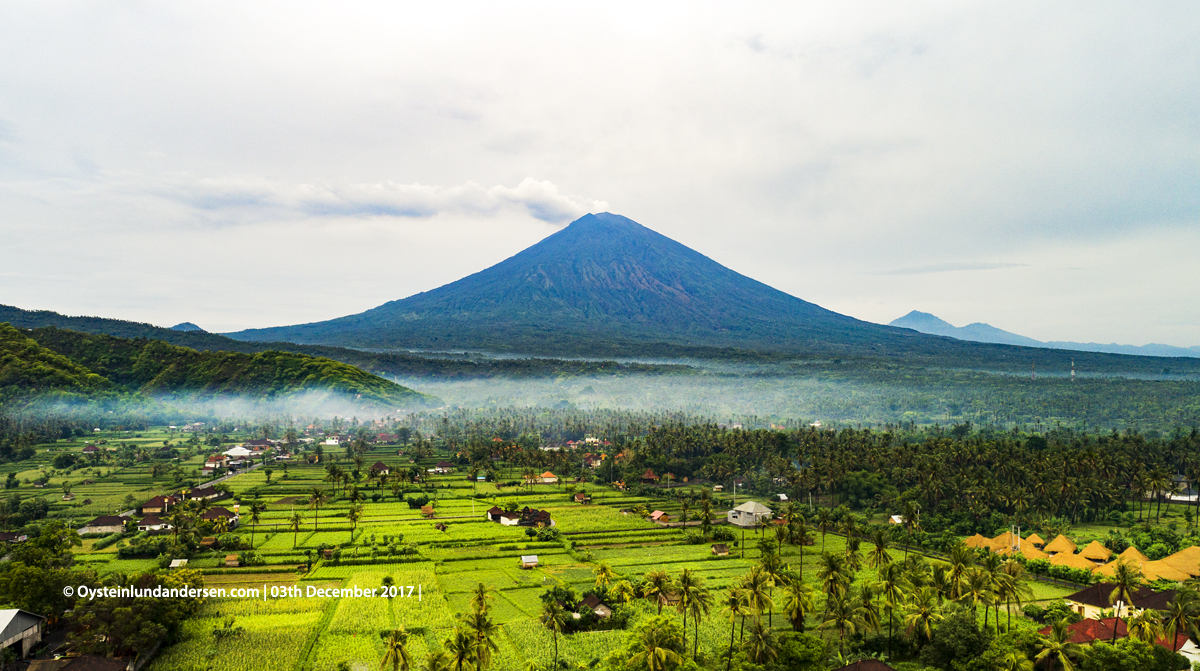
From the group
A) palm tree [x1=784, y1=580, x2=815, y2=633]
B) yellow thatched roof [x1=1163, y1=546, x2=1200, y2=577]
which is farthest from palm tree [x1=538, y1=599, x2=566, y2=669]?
yellow thatched roof [x1=1163, y1=546, x2=1200, y2=577]

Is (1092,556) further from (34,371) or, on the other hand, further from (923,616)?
(34,371)

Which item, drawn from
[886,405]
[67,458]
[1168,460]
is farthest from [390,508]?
Result: [886,405]

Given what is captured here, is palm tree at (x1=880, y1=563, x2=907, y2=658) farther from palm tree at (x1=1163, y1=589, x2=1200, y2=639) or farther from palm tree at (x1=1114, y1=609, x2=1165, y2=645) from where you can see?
palm tree at (x1=1163, y1=589, x2=1200, y2=639)

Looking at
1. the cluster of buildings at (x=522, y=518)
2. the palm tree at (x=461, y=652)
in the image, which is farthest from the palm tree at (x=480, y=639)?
the cluster of buildings at (x=522, y=518)

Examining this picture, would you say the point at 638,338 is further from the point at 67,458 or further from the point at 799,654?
the point at 799,654

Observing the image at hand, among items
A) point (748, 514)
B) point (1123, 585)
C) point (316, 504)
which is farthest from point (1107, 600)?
point (316, 504)

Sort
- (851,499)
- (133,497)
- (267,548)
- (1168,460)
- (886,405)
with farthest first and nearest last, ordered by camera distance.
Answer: (886,405), (1168,460), (851,499), (133,497), (267,548)
